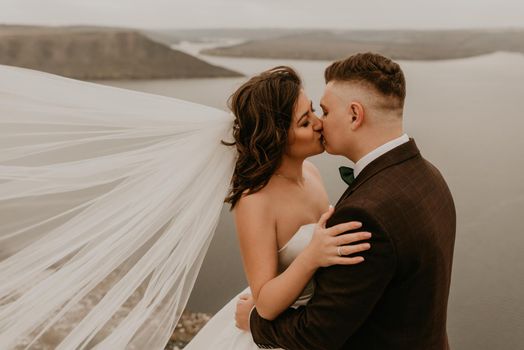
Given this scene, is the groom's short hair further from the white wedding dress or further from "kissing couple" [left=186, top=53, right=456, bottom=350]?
the white wedding dress

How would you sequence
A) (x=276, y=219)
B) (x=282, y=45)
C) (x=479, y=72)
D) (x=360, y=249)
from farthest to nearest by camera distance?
(x=282, y=45) → (x=479, y=72) → (x=276, y=219) → (x=360, y=249)

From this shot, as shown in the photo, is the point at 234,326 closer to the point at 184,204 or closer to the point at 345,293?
the point at 184,204

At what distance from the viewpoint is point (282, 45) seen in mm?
27172

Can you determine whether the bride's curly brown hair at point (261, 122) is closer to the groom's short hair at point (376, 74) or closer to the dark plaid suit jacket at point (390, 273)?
the groom's short hair at point (376, 74)

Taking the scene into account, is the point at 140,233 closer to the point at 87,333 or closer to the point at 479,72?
the point at 87,333

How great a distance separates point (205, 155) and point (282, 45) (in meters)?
26.2

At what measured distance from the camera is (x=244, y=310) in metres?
1.85

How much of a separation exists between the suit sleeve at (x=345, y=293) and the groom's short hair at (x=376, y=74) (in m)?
0.40

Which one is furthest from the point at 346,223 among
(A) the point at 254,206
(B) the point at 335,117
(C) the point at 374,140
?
(A) the point at 254,206

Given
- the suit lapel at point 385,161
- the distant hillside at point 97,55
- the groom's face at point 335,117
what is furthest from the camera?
the distant hillside at point 97,55

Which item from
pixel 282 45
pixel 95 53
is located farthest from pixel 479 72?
pixel 95 53

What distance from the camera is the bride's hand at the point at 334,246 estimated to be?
4.00 ft

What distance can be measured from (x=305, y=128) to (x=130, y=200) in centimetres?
69

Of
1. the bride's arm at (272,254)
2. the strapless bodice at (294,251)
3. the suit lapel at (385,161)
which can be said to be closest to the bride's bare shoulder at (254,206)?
the bride's arm at (272,254)
